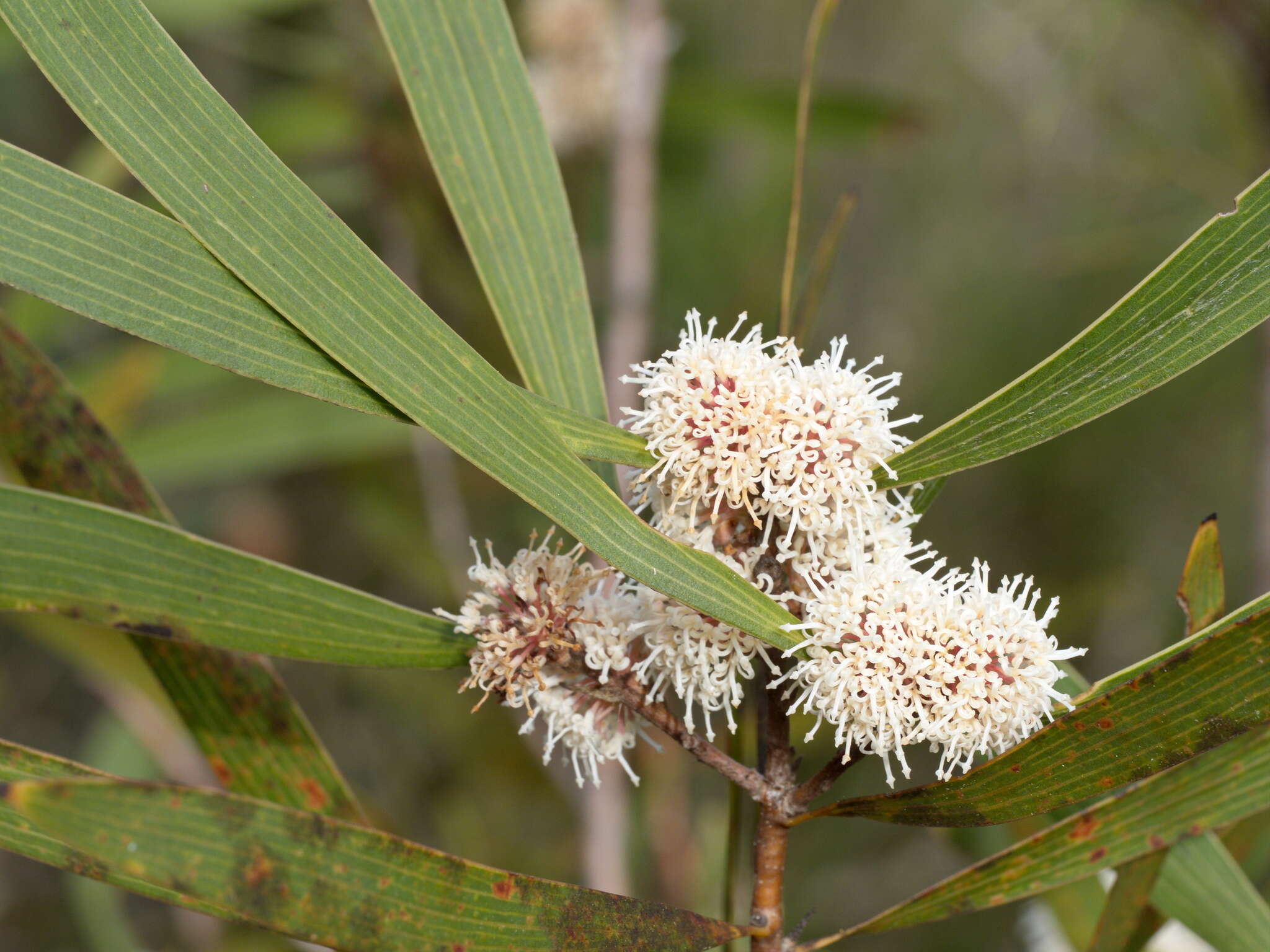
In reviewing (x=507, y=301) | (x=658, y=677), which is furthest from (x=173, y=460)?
(x=658, y=677)

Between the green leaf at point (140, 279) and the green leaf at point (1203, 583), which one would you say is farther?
the green leaf at point (1203, 583)

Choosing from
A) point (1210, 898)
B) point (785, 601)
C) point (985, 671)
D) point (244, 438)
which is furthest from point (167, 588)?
point (244, 438)

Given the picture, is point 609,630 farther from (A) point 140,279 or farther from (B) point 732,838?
(A) point 140,279

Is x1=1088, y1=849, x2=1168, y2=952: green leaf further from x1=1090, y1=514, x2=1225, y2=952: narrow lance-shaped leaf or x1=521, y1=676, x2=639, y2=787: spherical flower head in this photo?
x1=521, y1=676, x2=639, y2=787: spherical flower head

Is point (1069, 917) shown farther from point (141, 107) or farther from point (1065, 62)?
point (1065, 62)

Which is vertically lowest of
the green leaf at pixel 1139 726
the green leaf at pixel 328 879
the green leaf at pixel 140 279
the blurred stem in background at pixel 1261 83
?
the green leaf at pixel 328 879

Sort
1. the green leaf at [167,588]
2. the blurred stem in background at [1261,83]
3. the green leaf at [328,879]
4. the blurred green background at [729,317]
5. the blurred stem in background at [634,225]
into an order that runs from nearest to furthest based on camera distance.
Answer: the green leaf at [328,879], the green leaf at [167,588], the blurred stem in background at [1261,83], the blurred stem in background at [634,225], the blurred green background at [729,317]

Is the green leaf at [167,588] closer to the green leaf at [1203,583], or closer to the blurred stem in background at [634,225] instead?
the green leaf at [1203,583]

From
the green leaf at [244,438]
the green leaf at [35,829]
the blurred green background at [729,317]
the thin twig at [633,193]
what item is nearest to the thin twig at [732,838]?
the green leaf at [35,829]
